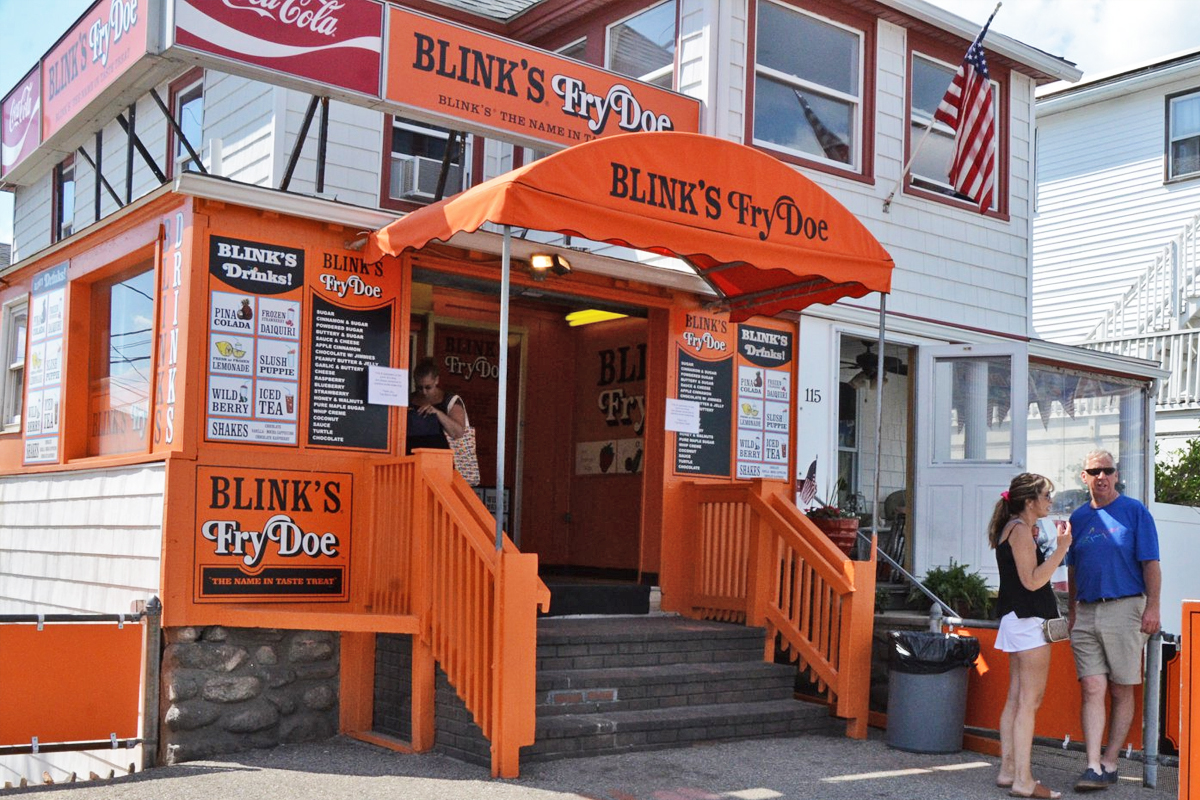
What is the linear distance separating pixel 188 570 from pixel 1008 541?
16.1 feet

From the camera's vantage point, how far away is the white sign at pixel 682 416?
9.93 meters

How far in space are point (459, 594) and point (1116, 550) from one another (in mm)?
3856

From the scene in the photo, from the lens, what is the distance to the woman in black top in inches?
270

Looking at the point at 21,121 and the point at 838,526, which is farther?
the point at 21,121

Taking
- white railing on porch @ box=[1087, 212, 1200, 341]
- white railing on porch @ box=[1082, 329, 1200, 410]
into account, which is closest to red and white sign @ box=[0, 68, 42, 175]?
white railing on porch @ box=[1082, 329, 1200, 410]

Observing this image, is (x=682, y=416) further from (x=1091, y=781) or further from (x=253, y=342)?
(x=1091, y=781)

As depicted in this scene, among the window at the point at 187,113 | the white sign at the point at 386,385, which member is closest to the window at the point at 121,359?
the white sign at the point at 386,385

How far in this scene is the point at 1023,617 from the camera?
689cm

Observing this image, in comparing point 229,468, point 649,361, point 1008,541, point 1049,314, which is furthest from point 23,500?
point 1049,314

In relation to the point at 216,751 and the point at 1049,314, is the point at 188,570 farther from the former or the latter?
the point at 1049,314

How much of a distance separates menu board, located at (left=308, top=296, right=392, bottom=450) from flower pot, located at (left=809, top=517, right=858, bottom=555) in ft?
11.7

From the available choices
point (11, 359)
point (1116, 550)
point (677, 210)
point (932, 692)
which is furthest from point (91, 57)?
point (1116, 550)

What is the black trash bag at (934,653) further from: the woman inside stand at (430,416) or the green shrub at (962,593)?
the woman inside stand at (430,416)

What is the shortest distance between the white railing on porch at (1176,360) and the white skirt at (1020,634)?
39.7 feet
